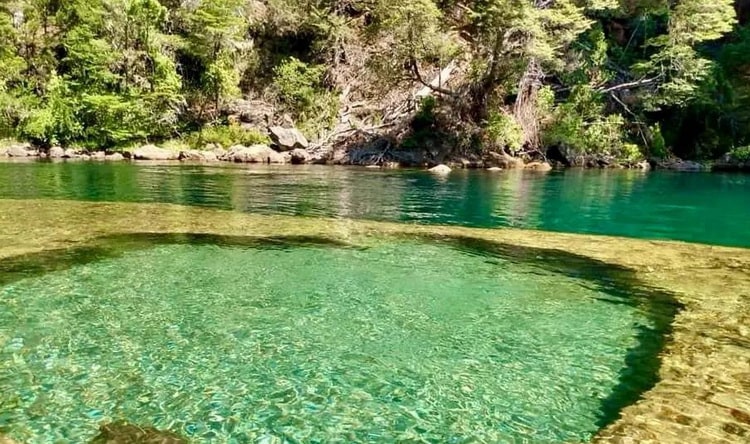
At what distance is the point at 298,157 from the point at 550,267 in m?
25.3

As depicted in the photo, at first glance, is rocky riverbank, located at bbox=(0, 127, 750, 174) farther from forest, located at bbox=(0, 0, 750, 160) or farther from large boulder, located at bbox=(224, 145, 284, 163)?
forest, located at bbox=(0, 0, 750, 160)

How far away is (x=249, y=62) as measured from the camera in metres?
39.3

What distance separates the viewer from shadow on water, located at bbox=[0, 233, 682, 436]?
481 cm

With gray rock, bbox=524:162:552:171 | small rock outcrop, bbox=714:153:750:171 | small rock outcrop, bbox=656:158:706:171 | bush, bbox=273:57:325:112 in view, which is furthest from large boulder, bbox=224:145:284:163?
small rock outcrop, bbox=714:153:750:171

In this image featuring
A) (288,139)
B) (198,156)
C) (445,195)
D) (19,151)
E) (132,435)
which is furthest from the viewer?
(288,139)

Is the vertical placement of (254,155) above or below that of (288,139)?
below

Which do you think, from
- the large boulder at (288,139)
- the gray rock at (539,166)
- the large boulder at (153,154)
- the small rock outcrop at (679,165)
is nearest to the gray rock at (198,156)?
the large boulder at (153,154)

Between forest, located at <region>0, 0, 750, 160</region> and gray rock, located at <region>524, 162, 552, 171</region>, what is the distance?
1.41 meters

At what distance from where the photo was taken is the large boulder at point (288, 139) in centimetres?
3381

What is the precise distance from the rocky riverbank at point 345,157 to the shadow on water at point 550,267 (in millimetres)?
21801

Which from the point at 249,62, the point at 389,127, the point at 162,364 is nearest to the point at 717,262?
the point at 162,364

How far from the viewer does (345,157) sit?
33.3 m

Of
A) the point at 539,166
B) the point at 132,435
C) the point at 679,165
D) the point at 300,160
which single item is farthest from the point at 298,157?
the point at 132,435

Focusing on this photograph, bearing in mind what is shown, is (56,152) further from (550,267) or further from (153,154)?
(550,267)
